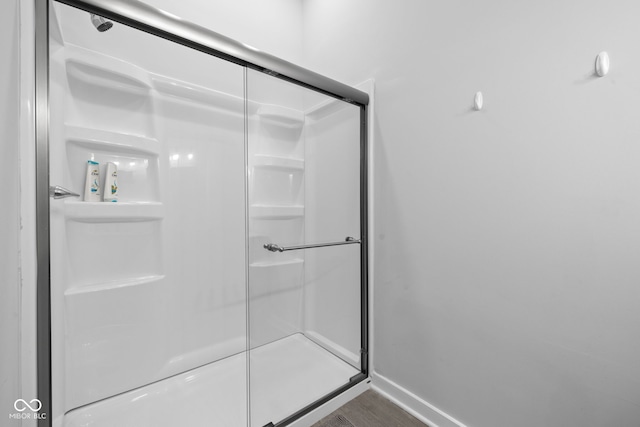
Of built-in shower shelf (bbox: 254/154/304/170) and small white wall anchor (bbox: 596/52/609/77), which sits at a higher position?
small white wall anchor (bbox: 596/52/609/77)

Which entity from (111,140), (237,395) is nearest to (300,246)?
(237,395)

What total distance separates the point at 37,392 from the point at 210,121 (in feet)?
4.40

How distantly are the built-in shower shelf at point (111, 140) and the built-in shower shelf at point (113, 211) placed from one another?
27 centimetres

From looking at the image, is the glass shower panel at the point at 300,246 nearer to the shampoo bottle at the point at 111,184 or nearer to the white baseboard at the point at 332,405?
the white baseboard at the point at 332,405

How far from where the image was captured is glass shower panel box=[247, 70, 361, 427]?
1.11m

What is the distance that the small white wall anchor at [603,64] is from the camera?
0.76 m

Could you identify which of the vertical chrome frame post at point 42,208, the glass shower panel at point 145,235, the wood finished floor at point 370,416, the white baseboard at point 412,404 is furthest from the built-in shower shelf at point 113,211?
the white baseboard at point 412,404

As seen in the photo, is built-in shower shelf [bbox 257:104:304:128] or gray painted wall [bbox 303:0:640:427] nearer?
gray painted wall [bbox 303:0:640:427]

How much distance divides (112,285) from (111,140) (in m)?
0.71

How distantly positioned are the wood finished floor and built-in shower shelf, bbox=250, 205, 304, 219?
931mm

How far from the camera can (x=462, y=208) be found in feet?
3.58

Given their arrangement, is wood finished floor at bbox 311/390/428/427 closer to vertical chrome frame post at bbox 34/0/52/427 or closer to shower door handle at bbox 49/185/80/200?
vertical chrome frame post at bbox 34/0/52/427

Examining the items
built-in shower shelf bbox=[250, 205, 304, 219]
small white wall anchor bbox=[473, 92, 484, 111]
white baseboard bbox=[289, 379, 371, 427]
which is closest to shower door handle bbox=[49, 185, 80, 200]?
built-in shower shelf bbox=[250, 205, 304, 219]

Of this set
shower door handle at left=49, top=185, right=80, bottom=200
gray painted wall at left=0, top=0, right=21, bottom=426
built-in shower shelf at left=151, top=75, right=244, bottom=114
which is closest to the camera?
gray painted wall at left=0, top=0, right=21, bottom=426
